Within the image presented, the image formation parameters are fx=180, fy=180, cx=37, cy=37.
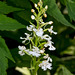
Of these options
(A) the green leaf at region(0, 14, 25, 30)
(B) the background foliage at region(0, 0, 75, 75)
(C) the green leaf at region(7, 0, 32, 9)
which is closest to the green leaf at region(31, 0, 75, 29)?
(B) the background foliage at region(0, 0, 75, 75)

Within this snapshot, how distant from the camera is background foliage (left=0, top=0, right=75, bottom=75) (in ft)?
1.87

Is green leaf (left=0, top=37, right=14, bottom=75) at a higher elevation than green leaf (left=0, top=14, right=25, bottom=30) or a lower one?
lower

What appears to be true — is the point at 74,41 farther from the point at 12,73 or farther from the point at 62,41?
the point at 12,73

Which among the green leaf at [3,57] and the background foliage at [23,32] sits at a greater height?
the background foliage at [23,32]

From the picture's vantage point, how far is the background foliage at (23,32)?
0.57 m

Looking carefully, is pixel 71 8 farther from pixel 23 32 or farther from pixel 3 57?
pixel 23 32

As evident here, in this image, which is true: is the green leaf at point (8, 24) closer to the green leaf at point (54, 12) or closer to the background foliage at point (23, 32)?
the background foliage at point (23, 32)

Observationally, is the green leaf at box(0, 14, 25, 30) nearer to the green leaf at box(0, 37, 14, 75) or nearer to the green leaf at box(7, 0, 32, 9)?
the green leaf at box(0, 37, 14, 75)

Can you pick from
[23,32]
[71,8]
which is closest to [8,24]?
[71,8]

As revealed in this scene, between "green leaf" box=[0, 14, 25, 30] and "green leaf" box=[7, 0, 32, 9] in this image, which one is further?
"green leaf" box=[7, 0, 32, 9]

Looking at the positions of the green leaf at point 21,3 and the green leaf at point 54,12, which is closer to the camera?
the green leaf at point 54,12

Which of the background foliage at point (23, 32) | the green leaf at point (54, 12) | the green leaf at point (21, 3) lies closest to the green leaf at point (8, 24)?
the background foliage at point (23, 32)

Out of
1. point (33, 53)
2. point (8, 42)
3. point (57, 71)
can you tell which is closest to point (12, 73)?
point (8, 42)

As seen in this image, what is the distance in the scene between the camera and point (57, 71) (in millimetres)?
1122
